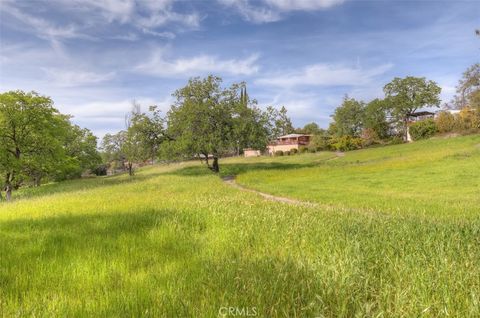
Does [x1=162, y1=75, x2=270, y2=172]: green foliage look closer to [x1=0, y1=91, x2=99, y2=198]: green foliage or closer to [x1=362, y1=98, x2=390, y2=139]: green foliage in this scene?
[x1=0, y1=91, x2=99, y2=198]: green foliage

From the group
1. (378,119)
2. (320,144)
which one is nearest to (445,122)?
(378,119)

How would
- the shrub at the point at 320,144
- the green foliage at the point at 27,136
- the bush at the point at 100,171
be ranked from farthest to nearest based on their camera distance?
1. the shrub at the point at 320,144
2. the bush at the point at 100,171
3. the green foliage at the point at 27,136

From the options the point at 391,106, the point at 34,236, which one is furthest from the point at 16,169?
the point at 391,106

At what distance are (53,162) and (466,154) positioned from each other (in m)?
44.7

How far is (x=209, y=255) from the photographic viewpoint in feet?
18.0

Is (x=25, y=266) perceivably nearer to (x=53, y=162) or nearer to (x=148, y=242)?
(x=148, y=242)
